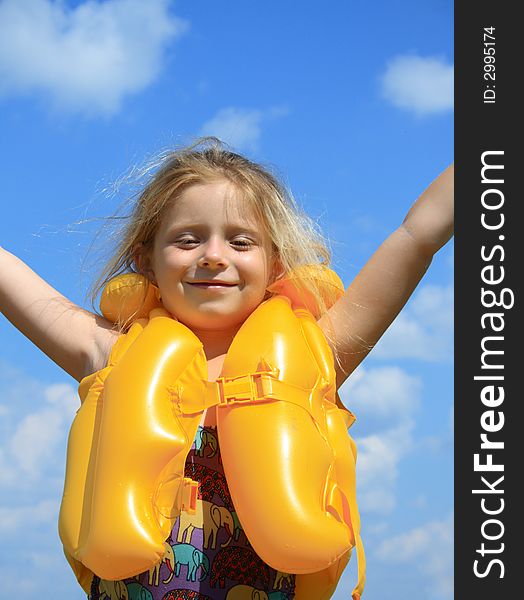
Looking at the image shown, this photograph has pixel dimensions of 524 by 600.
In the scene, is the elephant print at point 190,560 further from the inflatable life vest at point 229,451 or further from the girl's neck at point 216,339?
the girl's neck at point 216,339

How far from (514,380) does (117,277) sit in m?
1.92

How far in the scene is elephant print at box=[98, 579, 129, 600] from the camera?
147 inches

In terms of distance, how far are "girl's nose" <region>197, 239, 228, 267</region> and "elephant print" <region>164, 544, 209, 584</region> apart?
3.84ft

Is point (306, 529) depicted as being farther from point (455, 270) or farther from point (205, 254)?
point (455, 270)

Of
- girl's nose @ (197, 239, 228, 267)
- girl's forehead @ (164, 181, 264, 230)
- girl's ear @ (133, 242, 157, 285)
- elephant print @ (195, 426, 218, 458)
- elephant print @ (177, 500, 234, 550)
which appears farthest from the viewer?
girl's ear @ (133, 242, 157, 285)

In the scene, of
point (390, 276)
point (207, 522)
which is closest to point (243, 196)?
point (390, 276)

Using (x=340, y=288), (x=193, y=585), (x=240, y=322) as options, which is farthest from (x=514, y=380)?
(x=193, y=585)

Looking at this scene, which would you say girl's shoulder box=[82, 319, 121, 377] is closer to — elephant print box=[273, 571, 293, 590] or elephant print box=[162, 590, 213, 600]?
elephant print box=[162, 590, 213, 600]

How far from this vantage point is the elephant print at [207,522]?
12.1ft

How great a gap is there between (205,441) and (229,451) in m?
0.21

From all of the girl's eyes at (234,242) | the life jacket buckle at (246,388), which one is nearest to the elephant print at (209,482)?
the life jacket buckle at (246,388)

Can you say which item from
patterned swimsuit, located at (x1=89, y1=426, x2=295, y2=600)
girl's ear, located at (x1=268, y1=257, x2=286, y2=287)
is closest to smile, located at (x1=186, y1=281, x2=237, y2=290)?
girl's ear, located at (x1=268, y1=257, x2=286, y2=287)

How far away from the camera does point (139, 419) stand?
3740mm

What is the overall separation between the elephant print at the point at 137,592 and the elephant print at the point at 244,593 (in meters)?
0.31
